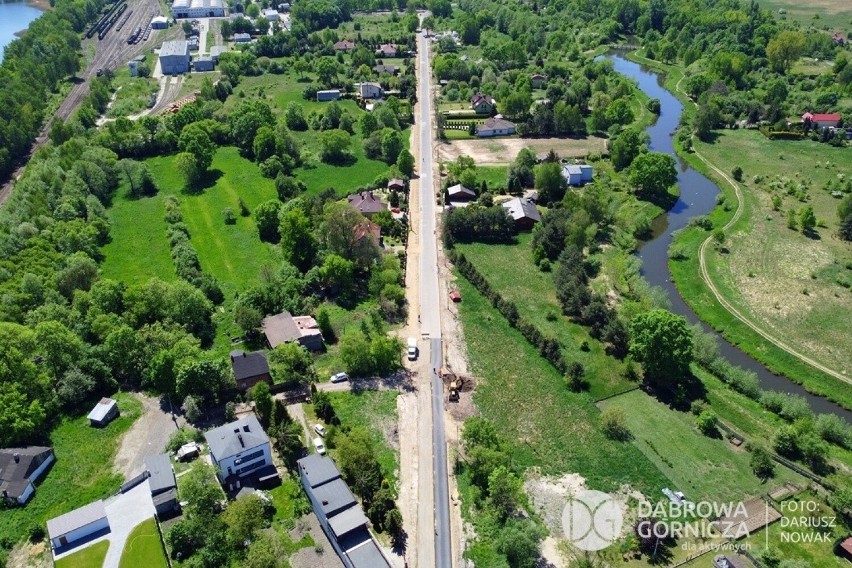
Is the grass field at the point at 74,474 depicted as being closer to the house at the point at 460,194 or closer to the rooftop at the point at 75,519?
the rooftop at the point at 75,519

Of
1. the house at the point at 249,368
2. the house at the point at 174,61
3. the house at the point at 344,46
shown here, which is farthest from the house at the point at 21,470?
the house at the point at 344,46

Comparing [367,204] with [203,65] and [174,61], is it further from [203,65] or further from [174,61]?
[174,61]

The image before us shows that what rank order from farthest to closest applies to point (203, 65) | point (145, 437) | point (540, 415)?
point (203, 65)
point (540, 415)
point (145, 437)

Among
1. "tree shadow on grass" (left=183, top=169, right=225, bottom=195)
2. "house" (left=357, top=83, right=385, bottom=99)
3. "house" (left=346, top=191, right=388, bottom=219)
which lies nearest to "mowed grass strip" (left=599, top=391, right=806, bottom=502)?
"house" (left=346, top=191, right=388, bottom=219)

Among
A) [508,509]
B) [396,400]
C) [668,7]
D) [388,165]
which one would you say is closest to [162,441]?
[396,400]

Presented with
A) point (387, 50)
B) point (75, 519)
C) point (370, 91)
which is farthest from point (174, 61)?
point (75, 519)
